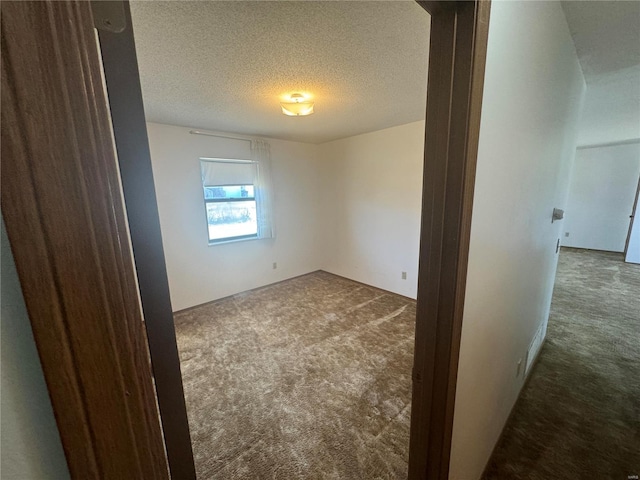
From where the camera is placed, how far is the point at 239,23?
128cm

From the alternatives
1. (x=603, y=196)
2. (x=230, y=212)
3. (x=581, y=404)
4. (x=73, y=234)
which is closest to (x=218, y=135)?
(x=230, y=212)

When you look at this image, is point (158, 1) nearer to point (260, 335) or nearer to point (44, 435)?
point (44, 435)

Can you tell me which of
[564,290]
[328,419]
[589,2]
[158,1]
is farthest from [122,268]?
[564,290]

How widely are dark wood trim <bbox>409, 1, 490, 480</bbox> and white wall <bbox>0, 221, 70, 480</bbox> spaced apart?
0.86m

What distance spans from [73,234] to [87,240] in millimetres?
13

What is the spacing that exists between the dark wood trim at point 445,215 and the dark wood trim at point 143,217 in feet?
2.39

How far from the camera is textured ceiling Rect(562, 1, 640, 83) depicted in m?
Answer: 1.26

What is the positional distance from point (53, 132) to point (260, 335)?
2.83 m

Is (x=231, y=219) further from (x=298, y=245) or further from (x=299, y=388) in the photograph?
(x=299, y=388)

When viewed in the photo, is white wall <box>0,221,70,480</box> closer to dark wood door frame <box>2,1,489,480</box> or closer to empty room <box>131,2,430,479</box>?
dark wood door frame <box>2,1,489,480</box>

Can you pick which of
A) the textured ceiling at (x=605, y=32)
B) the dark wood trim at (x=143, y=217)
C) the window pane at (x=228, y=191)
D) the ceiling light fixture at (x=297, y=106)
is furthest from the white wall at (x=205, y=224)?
the textured ceiling at (x=605, y=32)

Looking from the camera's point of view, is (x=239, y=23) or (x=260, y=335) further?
(x=260, y=335)

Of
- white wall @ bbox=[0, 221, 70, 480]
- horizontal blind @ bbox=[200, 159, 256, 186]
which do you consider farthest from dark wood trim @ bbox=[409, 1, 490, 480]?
horizontal blind @ bbox=[200, 159, 256, 186]

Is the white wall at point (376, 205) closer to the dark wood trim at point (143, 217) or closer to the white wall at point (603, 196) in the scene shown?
the dark wood trim at point (143, 217)
